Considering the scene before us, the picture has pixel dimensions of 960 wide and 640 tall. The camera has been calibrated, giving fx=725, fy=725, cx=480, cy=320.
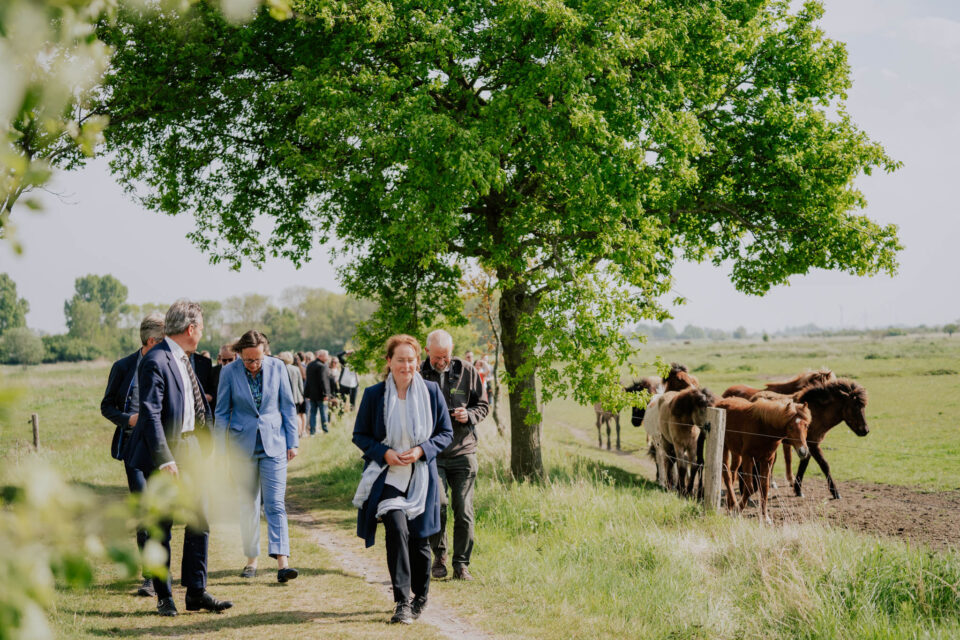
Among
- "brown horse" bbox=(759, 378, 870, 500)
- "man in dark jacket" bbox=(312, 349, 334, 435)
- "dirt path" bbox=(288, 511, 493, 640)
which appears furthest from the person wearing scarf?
"man in dark jacket" bbox=(312, 349, 334, 435)

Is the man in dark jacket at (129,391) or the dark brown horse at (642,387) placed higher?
the man in dark jacket at (129,391)

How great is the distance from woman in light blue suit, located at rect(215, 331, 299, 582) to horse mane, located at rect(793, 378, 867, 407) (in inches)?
379

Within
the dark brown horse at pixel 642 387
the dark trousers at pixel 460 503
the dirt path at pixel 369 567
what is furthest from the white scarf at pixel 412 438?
the dark brown horse at pixel 642 387

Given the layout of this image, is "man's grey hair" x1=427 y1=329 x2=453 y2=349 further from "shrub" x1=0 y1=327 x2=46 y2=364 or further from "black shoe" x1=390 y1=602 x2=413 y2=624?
"shrub" x1=0 y1=327 x2=46 y2=364

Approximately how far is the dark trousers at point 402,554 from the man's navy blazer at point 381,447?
0.10 meters

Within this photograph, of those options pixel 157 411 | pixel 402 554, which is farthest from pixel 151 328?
pixel 402 554

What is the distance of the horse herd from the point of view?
1108 cm

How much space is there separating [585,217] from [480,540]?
5.23 metres

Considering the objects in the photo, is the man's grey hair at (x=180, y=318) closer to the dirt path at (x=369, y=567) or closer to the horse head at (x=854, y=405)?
the dirt path at (x=369, y=567)

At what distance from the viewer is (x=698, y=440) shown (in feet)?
41.8

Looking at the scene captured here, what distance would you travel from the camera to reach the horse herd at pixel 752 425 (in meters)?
11.1

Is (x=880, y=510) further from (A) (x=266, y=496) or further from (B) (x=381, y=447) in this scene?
(A) (x=266, y=496)

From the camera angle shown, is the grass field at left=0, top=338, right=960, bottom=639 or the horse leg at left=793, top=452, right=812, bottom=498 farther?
the horse leg at left=793, top=452, right=812, bottom=498

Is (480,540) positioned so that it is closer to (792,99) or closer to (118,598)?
(118,598)
